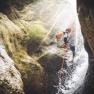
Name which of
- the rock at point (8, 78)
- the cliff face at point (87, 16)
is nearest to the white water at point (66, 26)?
the rock at point (8, 78)

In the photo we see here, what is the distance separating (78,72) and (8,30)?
242cm

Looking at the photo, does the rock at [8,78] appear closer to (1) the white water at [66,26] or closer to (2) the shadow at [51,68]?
(2) the shadow at [51,68]

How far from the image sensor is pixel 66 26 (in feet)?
23.6

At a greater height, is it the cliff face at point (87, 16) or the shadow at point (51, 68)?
the cliff face at point (87, 16)

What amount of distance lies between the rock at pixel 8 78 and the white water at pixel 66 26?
1606 millimetres

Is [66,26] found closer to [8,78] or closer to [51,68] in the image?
[51,68]

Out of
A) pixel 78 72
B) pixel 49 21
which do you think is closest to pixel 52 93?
pixel 78 72

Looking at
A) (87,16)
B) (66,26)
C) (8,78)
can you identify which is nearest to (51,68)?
(66,26)

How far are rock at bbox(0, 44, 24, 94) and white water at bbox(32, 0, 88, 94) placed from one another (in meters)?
1.61

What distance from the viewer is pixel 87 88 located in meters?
6.61

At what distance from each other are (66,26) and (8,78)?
277 centimetres

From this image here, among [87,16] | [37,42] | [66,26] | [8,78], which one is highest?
[87,16]

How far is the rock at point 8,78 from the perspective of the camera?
16.4 ft

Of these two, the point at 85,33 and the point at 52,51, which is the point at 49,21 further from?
the point at 85,33
